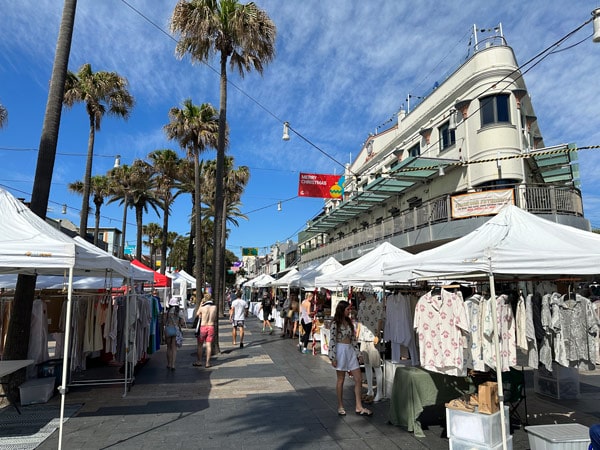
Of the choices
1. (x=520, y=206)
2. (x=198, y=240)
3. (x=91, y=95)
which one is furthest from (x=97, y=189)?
(x=520, y=206)

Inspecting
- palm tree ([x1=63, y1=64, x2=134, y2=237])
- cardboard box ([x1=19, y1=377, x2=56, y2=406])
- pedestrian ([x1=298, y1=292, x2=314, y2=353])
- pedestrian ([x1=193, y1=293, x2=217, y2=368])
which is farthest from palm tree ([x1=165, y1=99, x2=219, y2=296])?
cardboard box ([x1=19, y1=377, x2=56, y2=406])

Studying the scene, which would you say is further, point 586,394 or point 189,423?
point 586,394

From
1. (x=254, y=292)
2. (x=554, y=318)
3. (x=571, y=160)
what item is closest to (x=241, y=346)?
(x=554, y=318)

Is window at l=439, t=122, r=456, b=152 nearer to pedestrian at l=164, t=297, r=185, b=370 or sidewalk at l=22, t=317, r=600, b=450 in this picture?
sidewalk at l=22, t=317, r=600, b=450

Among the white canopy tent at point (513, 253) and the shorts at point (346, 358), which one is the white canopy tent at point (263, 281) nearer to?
the shorts at point (346, 358)

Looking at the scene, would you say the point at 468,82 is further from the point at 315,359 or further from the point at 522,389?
the point at 522,389

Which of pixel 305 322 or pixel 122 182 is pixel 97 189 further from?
pixel 305 322

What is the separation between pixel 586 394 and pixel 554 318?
12.6 feet

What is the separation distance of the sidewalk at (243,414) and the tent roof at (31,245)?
2313mm

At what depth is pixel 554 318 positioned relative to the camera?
5355mm

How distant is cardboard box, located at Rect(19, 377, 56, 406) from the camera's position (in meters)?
7.23

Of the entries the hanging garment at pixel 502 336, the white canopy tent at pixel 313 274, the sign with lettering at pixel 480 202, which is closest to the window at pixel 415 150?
the sign with lettering at pixel 480 202

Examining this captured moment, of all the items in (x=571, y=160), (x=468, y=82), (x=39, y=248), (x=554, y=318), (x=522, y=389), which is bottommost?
(x=522, y=389)

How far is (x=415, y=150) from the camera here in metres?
25.5
